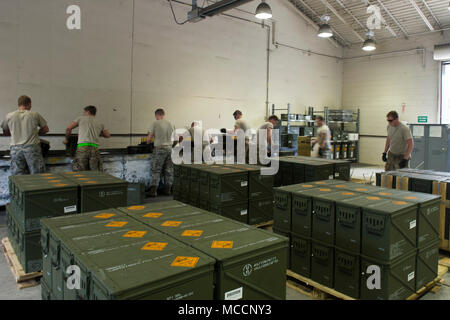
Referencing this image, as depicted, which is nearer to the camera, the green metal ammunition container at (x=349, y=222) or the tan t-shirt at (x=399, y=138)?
the green metal ammunition container at (x=349, y=222)

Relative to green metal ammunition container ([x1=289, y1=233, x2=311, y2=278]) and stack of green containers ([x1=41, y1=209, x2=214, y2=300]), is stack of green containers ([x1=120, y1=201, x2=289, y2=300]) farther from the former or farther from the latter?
green metal ammunition container ([x1=289, y1=233, x2=311, y2=278])

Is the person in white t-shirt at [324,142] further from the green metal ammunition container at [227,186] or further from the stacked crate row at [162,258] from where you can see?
the stacked crate row at [162,258]

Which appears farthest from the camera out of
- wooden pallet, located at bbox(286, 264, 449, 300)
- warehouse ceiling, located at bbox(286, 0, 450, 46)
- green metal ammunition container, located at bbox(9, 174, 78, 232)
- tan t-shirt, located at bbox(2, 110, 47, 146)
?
warehouse ceiling, located at bbox(286, 0, 450, 46)

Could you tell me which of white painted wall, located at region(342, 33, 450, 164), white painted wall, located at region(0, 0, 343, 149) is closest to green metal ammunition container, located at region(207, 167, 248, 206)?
white painted wall, located at region(0, 0, 343, 149)

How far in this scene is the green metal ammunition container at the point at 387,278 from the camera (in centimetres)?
257

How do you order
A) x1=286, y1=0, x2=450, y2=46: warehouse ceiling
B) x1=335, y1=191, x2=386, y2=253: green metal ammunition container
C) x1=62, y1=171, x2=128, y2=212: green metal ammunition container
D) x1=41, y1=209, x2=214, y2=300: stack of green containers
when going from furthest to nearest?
x1=286, y1=0, x2=450, y2=46: warehouse ceiling
x1=62, y1=171, x2=128, y2=212: green metal ammunition container
x1=335, y1=191, x2=386, y2=253: green metal ammunition container
x1=41, y1=209, x2=214, y2=300: stack of green containers

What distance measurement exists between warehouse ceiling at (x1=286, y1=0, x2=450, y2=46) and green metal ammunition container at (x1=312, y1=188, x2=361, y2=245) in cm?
895

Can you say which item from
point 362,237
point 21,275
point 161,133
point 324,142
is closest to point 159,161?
point 161,133

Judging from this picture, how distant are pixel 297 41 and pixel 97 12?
6.58 m

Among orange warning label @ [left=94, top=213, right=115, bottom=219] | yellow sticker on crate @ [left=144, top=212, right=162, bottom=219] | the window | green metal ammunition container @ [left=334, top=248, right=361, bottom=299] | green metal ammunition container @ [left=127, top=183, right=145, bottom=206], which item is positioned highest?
the window

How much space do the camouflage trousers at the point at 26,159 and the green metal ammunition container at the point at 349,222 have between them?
437 centimetres

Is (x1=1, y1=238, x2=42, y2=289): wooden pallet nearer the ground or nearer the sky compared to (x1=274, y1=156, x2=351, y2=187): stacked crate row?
nearer the ground

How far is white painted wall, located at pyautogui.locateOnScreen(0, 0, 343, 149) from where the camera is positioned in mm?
6355

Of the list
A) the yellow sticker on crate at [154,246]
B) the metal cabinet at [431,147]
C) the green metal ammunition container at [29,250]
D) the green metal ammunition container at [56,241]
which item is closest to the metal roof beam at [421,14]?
the metal cabinet at [431,147]
